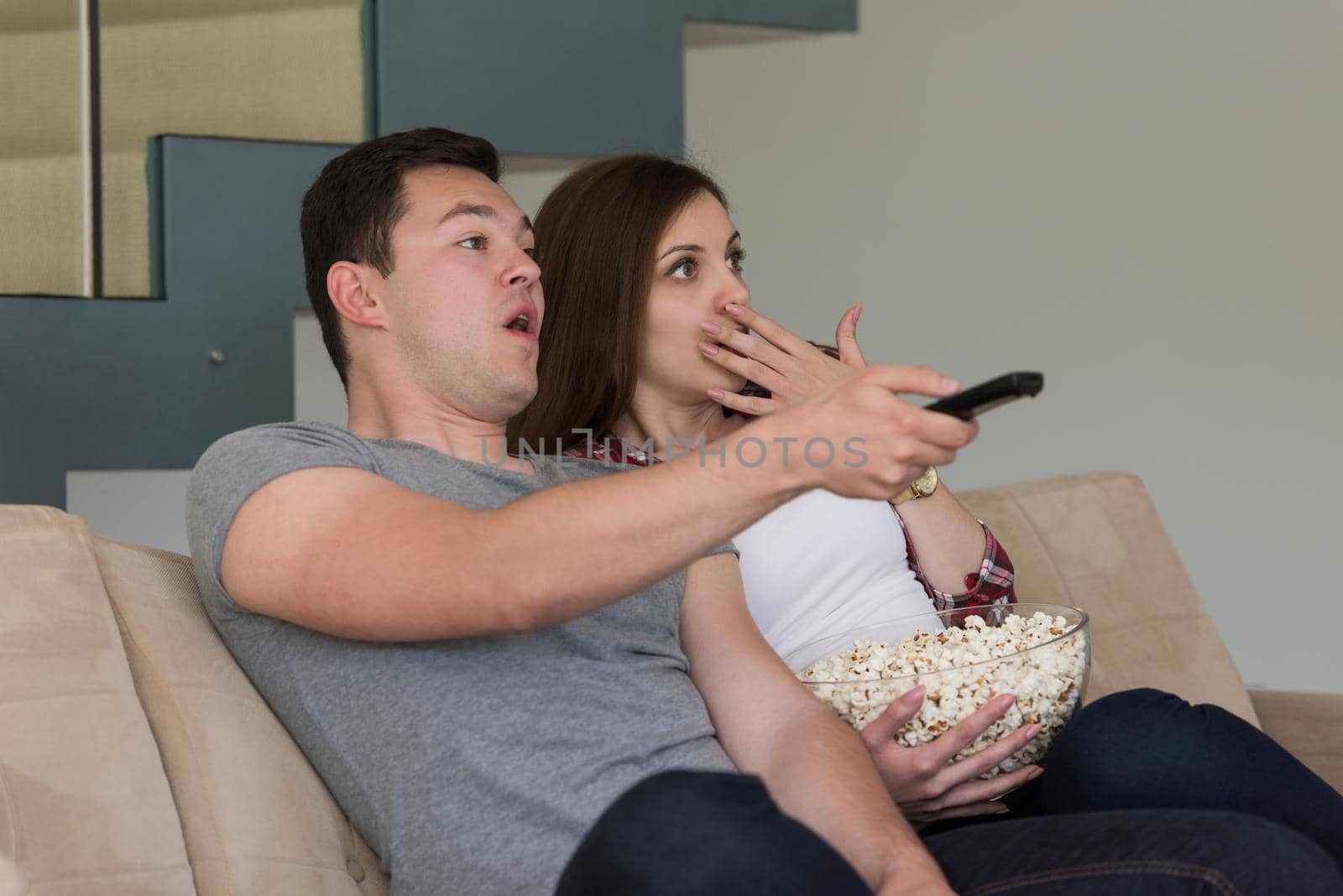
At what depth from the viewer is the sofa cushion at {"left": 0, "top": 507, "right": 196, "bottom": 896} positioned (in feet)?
3.87

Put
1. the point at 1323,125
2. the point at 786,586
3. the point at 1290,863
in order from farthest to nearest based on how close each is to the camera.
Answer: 1. the point at 1323,125
2. the point at 786,586
3. the point at 1290,863

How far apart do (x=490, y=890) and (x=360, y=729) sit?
193mm

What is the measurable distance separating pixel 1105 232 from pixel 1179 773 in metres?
2.85

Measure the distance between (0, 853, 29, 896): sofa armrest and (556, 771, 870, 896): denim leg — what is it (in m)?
0.35

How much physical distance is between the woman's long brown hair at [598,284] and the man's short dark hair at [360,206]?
31cm

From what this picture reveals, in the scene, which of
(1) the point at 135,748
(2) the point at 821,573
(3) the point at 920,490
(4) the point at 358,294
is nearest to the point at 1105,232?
(3) the point at 920,490

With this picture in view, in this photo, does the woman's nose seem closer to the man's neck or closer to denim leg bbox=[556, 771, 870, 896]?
the man's neck

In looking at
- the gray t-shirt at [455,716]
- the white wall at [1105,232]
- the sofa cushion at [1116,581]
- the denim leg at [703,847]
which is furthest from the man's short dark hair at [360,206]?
the white wall at [1105,232]

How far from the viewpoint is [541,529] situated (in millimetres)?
1115

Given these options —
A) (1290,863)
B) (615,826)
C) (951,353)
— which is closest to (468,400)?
(615,826)

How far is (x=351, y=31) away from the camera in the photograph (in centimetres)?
229

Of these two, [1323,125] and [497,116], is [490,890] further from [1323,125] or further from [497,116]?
[1323,125]

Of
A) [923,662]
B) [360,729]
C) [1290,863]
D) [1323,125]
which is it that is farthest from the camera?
[1323,125]

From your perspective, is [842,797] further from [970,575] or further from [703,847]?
[970,575]
